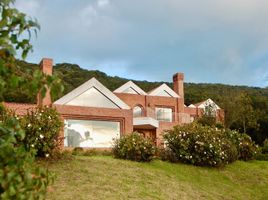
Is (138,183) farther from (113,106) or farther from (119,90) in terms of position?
(119,90)

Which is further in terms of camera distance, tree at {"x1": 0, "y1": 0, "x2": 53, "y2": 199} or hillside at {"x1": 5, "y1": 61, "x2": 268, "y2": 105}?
hillside at {"x1": 5, "y1": 61, "x2": 268, "y2": 105}

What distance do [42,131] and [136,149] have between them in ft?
16.9

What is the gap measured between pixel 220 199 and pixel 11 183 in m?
17.4

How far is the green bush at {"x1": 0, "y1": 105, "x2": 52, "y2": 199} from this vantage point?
13.0 ft

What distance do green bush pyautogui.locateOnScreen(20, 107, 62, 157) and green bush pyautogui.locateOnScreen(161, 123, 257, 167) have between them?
7.04 m

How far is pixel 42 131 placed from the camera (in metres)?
21.8

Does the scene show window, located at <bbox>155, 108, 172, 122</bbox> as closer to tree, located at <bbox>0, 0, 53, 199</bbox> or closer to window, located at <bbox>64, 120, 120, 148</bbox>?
window, located at <bbox>64, 120, 120, 148</bbox>

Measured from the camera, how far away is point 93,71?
80062 mm

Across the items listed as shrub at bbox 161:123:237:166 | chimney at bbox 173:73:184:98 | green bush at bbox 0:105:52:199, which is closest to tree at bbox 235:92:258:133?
chimney at bbox 173:73:184:98

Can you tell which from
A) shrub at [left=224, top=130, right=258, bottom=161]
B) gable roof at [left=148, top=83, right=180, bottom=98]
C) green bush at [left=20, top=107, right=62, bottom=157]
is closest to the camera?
green bush at [left=20, top=107, right=62, bottom=157]

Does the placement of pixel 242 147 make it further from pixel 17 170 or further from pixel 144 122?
pixel 17 170

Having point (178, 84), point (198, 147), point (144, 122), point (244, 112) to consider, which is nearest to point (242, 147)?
point (198, 147)

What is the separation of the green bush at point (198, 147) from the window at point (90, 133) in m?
5.64

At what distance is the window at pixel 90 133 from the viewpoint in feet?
102
